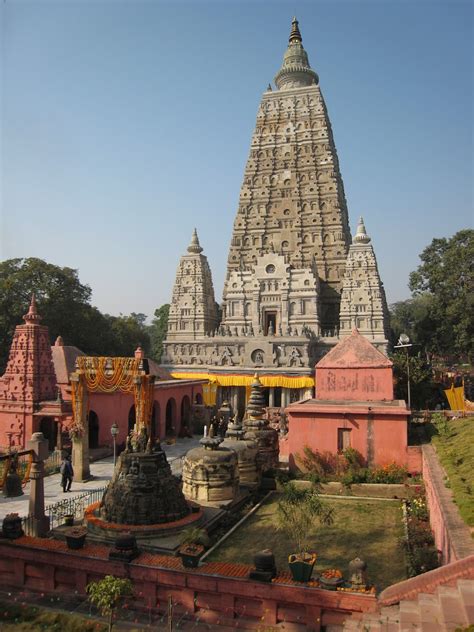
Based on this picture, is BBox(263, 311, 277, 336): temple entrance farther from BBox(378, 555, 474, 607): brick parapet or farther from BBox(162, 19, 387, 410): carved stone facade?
BBox(378, 555, 474, 607): brick parapet

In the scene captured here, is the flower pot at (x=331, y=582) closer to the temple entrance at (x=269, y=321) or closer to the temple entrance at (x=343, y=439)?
the temple entrance at (x=343, y=439)

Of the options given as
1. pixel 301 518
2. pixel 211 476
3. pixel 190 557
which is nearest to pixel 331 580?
pixel 301 518

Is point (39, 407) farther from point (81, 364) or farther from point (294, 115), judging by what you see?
point (294, 115)

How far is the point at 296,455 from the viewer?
64.6ft

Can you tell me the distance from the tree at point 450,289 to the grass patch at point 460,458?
23.4 meters

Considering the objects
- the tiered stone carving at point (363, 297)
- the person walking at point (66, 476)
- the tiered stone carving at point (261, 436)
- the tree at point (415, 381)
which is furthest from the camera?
the tiered stone carving at point (363, 297)

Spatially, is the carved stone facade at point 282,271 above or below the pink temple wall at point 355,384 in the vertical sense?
above

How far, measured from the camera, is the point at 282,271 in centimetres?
4281

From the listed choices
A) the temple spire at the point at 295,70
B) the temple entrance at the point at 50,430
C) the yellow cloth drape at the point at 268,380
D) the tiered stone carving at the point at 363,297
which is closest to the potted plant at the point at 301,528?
the temple entrance at the point at 50,430

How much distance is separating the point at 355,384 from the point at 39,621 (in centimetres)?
1810

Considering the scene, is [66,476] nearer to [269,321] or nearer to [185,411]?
[185,411]

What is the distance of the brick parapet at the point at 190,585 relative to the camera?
8.57 m

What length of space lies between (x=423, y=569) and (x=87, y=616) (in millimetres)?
6174

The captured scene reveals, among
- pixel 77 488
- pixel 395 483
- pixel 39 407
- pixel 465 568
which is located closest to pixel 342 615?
pixel 465 568
